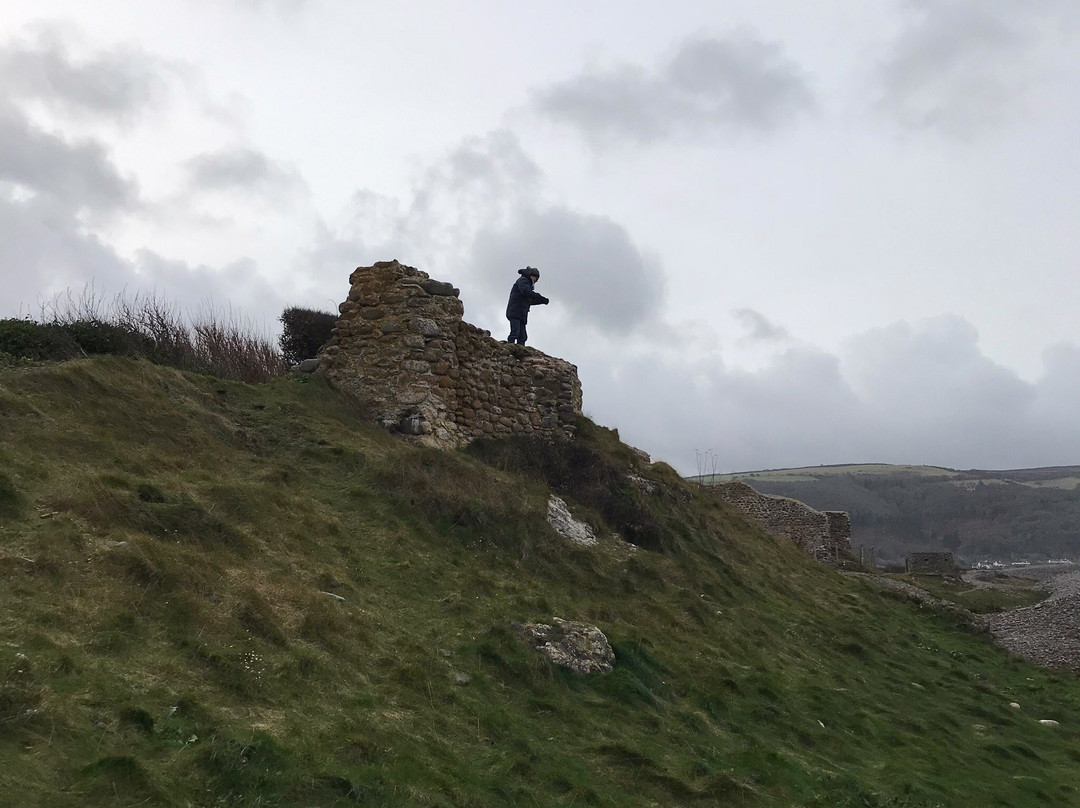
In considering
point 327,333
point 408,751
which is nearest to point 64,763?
point 408,751

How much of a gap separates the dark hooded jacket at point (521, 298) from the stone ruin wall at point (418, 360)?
5.52ft

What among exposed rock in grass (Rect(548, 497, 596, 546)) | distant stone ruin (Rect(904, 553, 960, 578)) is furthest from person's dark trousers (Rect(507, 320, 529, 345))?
distant stone ruin (Rect(904, 553, 960, 578))

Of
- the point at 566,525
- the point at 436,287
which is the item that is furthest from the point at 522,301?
the point at 566,525

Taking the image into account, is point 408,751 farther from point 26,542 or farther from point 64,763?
point 26,542

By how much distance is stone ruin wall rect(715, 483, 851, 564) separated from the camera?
29.3m

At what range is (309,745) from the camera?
5.36 m

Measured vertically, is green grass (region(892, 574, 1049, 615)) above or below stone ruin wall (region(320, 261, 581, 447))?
below

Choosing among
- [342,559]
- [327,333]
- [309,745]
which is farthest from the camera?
[327,333]

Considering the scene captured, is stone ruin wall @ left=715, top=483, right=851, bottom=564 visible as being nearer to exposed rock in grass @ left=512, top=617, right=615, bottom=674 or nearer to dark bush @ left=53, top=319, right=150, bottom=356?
dark bush @ left=53, top=319, right=150, bottom=356

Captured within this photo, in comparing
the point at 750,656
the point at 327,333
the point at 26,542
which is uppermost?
the point at 327,333

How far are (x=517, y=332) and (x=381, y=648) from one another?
11.5m

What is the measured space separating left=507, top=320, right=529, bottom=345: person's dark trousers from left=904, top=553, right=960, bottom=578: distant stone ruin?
26.2m

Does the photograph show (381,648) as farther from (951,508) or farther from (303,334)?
(951,508)

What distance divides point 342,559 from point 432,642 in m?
1.64
